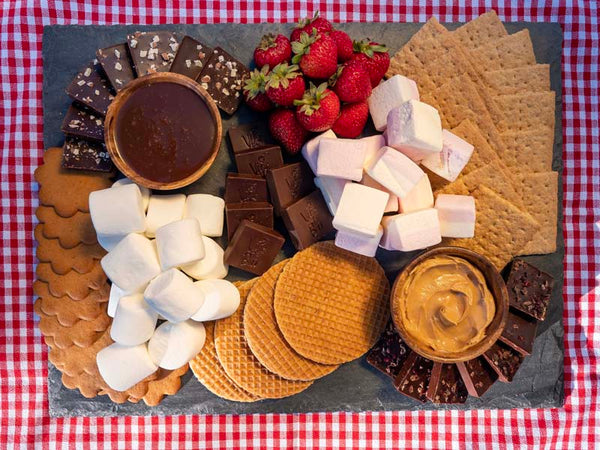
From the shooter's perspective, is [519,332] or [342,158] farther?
[519,332]

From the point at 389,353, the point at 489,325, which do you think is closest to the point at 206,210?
the point at 389,353

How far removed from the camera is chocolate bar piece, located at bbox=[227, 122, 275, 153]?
2307 mm

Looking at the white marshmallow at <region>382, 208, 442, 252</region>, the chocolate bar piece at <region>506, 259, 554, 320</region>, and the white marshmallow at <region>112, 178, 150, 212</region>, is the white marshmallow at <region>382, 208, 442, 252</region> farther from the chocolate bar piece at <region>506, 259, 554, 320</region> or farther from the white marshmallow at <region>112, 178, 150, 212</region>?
the white marshmallow at <region>112, 178, 150, 212</region>

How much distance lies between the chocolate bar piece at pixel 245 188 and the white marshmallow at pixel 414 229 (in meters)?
0.52

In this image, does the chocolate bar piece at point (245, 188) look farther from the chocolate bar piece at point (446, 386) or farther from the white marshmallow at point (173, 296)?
the chocolate bar piece at point (446, 386)

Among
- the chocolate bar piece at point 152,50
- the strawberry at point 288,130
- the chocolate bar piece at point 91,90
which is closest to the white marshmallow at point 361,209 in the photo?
the strawberry at point 288,130

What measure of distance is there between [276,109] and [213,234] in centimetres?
56

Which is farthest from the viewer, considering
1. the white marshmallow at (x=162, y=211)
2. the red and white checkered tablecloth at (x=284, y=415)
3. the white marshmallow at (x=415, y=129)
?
the red and white checkered tablecloth at (x=284, y=415)

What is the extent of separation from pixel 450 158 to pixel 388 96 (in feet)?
1.09

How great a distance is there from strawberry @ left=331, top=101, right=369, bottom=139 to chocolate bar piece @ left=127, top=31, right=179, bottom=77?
2.30 ft

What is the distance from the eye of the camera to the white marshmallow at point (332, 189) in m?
2.15

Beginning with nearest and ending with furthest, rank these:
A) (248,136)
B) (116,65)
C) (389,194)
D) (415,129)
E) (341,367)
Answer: (415,129) < (389,194) < (116,65) < (248,136) < (341,367)

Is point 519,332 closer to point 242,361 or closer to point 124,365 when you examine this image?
point 242,361

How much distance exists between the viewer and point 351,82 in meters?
2.09
